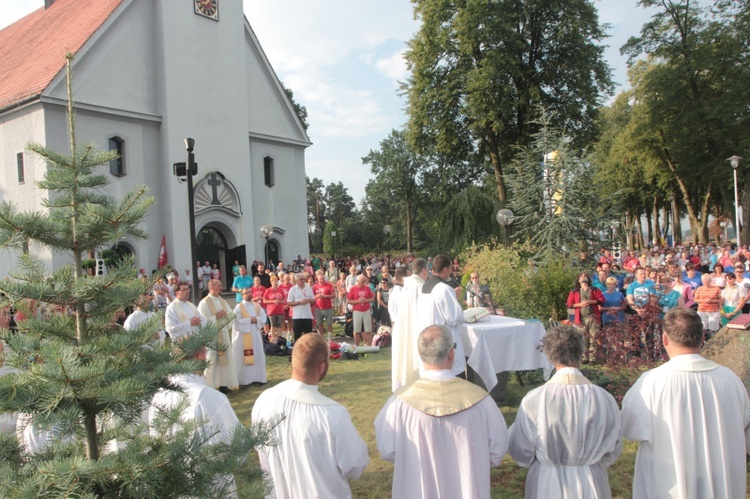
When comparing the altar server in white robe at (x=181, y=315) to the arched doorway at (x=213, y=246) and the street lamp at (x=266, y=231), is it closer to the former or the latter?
the arched doorway at (x=213, y=246)

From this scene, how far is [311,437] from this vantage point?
10.8 ft

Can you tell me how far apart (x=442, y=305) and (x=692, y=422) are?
3.23 meters

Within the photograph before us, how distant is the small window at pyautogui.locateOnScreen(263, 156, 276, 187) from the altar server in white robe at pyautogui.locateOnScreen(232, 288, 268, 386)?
19.1 metres

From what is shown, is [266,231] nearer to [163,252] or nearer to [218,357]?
[163,252]

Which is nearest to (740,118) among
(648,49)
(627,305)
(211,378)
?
(648,49)

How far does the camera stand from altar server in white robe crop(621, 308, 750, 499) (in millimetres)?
3396

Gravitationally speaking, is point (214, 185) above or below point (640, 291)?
above

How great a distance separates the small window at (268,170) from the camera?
2862cm

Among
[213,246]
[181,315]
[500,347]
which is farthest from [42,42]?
[500,347]

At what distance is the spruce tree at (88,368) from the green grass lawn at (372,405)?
337cm

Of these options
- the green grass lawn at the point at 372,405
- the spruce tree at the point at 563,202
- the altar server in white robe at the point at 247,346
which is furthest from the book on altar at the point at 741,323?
the spruce tree at the point at 563,202

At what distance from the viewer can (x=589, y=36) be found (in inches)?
1150

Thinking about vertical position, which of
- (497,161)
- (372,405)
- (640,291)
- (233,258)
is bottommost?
(372,405)

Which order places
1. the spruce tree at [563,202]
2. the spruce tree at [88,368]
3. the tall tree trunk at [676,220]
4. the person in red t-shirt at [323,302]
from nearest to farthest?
the spruce tree at [88,368]
the person in red t-shirt at [323,302]
the spruce tree at [563,202]
the tall tree trunk at [676,220]
